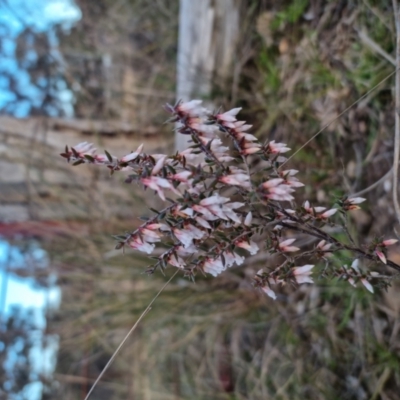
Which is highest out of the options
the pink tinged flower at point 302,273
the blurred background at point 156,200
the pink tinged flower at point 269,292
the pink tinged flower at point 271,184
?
the blurred background at point 156,200

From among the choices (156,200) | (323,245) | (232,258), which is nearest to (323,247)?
(323,245)

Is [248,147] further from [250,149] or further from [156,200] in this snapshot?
[156,200]

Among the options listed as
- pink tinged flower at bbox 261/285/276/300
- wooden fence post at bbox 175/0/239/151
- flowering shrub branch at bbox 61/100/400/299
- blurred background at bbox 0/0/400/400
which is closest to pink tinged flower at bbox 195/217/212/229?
flowering shrub branch at bbox 61/100/400/299

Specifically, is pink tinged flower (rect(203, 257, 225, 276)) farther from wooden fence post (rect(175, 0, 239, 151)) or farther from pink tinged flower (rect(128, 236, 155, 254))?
wooden fence post (rect(175, 0, 239, 151))

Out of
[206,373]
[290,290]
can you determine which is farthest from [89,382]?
[290,290]

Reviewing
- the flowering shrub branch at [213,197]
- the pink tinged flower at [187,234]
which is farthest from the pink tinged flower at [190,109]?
the pink tinged flower at [187,234]

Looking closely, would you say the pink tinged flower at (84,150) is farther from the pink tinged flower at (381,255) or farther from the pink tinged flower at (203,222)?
the pink tinged flower at (381,255)
